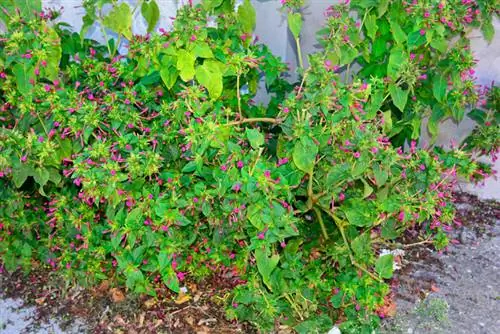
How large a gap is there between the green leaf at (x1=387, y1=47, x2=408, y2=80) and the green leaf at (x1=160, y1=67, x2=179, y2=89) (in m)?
1.02

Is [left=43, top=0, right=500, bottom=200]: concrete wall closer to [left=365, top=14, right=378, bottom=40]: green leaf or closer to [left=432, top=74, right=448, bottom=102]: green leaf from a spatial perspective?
[left=432, top=74, right=448, bottom=102]: green leaf

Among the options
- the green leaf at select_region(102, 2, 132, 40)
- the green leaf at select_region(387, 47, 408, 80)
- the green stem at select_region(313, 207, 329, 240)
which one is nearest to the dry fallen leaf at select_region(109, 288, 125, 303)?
the green stem at select_region(313, 207, 329, 240)

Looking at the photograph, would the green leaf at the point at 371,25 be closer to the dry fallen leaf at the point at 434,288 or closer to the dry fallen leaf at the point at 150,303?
the dry fallen leaf at the point at 434,288

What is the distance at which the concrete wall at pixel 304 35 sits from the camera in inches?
141

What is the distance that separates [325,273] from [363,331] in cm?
42

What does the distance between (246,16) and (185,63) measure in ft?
2.15

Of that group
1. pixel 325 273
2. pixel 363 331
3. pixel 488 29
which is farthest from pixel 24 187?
pixel 488 29

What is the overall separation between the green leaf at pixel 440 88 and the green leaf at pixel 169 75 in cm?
133

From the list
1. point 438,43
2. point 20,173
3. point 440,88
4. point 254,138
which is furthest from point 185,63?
point 440,88

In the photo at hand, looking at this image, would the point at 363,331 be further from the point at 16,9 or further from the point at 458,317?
the point at 16,9

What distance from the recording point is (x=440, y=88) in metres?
3.08

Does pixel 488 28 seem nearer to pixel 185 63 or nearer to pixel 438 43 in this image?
pixel 438 43

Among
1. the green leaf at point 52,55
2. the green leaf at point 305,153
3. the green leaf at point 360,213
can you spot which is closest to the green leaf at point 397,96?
the green leaf at point 360,213

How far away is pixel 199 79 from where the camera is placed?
253 cm
